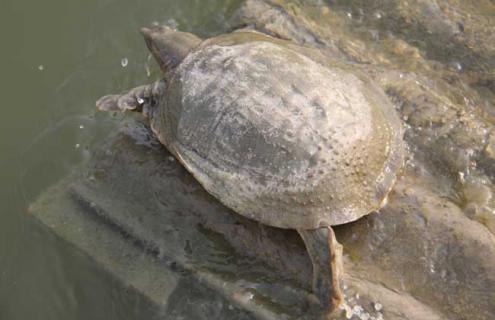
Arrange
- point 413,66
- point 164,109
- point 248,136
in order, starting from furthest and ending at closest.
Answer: point 413,66
point 164,109
point 248,136

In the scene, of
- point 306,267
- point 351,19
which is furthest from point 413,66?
point 306,267

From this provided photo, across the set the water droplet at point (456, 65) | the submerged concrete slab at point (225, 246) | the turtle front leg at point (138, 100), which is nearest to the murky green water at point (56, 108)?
the submerged concrete slab at point (225, 246)

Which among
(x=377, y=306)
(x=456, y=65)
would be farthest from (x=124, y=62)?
(x=377, y=306)

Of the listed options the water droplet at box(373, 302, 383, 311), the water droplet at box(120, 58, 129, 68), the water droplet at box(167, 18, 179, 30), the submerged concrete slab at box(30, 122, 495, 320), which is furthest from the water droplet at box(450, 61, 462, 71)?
the water droplet at box(120, 58, 129, 68)

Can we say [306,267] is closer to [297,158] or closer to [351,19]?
[297,158]

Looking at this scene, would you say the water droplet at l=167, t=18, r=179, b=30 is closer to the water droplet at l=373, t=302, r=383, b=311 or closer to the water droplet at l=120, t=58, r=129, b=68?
the water droplet at l=120, t=58, r=129, b=68

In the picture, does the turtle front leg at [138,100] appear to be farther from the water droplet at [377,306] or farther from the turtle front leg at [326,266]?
the water droplet at [377,306]

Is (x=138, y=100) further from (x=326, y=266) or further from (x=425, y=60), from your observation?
(x=425, y=60)
